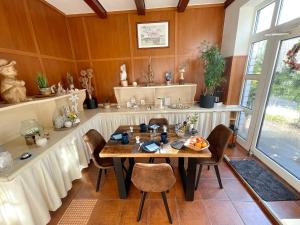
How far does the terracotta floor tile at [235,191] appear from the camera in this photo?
1.75m

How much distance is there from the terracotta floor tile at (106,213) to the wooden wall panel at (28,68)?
5.95 feet

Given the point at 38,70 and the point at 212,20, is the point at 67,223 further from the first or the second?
the point at 212,20

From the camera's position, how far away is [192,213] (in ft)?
5.23

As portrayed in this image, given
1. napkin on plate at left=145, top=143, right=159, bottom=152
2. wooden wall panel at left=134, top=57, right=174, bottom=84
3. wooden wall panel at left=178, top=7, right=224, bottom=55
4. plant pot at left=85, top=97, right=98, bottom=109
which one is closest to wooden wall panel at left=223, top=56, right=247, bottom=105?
wooden wall panel at left=178, top=7, right=224, bottom=55

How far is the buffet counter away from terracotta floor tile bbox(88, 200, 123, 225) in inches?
17.6

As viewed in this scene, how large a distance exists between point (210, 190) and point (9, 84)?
2738 millimetres

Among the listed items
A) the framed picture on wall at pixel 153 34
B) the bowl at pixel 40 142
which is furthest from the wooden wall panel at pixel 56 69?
the framed picture on wall at pixel 153 34

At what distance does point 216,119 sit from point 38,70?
10.4ft

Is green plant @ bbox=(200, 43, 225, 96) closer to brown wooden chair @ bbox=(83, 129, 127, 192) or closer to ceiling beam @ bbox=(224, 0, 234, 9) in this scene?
ceiling beam @ bbox=(224, 0, 234, 9)

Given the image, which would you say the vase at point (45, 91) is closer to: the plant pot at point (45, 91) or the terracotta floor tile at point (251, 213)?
the plant pot at point (45, 91)

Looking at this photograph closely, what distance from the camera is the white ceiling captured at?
244cm

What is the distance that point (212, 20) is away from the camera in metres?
2.80

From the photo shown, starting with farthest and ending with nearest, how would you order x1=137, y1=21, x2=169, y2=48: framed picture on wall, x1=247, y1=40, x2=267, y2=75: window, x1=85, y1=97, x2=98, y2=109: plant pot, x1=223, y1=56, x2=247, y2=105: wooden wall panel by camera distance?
x1=85, y1=97, x2=98, y2=109: plant pot, x1=137, y1=21, x2=169, y2=48: framed picture on wall, x1=223, y1=56, x2=247, y2=105: wooden wall panel, x1=247, y1=40, x2=267, y2=75: window

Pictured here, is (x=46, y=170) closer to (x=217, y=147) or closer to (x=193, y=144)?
(x=193, y=144)
